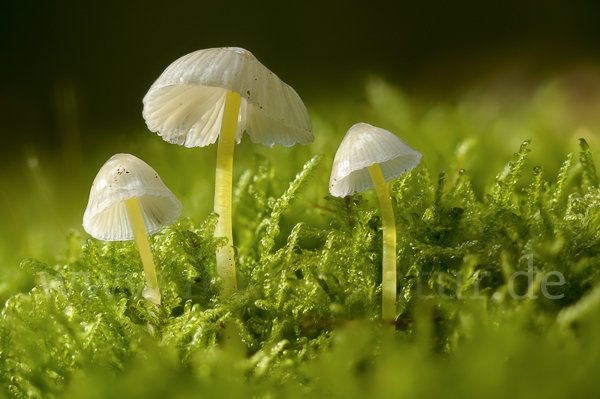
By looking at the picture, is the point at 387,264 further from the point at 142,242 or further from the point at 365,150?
the point at 142,242

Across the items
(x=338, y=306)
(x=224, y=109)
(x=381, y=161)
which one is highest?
(x=224, y=109)

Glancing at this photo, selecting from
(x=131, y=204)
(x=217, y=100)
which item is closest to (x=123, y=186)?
(x=131, y=204)

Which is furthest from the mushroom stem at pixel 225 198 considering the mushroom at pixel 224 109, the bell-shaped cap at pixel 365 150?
the bell-shaped cap at pixel 365 150

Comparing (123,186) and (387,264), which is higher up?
(123,186)

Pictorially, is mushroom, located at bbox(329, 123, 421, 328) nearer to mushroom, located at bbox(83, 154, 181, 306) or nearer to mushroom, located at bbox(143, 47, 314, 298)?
mushroom, located at bbox(143, 47, 314, 298)

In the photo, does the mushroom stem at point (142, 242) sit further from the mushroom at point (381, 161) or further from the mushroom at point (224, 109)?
the mushroom at point (381, 161)

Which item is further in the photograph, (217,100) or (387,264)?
(217,100)

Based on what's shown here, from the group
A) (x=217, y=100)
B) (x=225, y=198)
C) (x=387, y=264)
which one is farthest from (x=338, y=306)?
(x=217, y=100)
